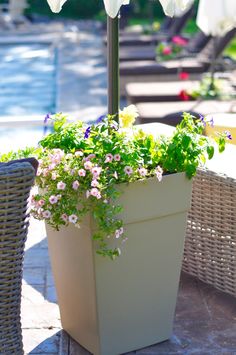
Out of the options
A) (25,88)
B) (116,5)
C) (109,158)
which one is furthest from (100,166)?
(25,88)

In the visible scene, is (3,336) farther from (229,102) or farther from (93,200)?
(229,102)

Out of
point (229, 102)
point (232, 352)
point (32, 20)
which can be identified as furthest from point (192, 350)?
point (32, 20)

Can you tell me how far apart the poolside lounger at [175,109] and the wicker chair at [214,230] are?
2169 millimetres

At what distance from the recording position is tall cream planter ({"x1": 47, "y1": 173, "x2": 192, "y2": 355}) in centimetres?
305

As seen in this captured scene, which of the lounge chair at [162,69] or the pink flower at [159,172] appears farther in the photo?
the lounge chair at [162,69]

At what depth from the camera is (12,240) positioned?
103 inches

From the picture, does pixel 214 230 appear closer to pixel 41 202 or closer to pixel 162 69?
pixel 41 202

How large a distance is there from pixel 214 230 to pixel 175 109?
3.06 meters

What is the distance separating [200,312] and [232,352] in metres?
0.42

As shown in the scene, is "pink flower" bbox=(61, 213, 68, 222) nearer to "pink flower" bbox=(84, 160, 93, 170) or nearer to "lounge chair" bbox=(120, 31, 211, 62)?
"pink flower" bbox=(84, 160, 93, 170)

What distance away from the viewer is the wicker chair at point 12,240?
2547 mm

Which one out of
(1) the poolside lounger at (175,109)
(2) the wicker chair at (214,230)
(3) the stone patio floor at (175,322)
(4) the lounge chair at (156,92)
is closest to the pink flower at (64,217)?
(3) the stone patio floor at (175,322)

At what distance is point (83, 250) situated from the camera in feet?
9.98

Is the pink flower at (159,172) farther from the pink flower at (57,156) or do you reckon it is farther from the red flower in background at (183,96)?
the red flower in background at (183,96)
